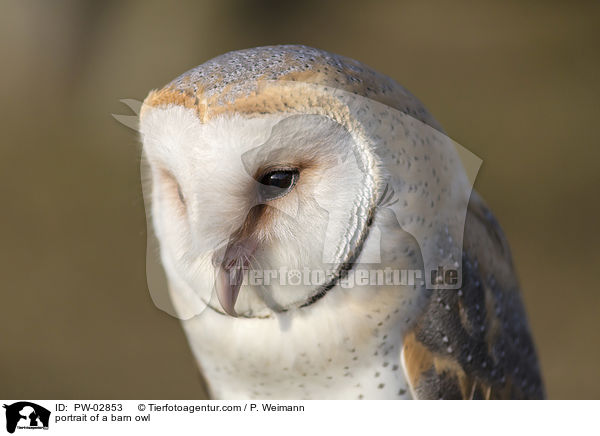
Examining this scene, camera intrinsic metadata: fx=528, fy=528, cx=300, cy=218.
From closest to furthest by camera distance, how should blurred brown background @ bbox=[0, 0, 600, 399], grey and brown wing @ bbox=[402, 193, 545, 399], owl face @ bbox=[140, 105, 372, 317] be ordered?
owl face @ bbox=[140, 105, 372, 317] → grey and brown wing @ bbox=[402, 193, 545, 399] → blurred brown background @ bbox=[0, 0, 600, 399]

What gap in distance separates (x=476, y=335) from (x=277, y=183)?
380 millimetres

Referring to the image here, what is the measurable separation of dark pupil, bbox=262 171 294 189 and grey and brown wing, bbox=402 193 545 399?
0.83 ft

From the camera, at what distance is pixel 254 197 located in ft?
1.57

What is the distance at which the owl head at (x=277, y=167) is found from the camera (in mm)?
458

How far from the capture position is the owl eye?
0.47 metres

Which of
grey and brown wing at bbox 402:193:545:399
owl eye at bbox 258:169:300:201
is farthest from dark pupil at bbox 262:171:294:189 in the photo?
grey and brown wing at bbox 402:193:545:399

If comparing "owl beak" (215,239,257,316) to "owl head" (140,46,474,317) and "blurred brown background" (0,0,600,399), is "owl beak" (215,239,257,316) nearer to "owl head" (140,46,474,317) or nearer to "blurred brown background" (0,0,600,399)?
"owl head" (140,46,474,317)

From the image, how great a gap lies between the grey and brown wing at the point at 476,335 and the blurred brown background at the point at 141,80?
2.20 ft

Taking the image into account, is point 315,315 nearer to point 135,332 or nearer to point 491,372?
point 491,372
